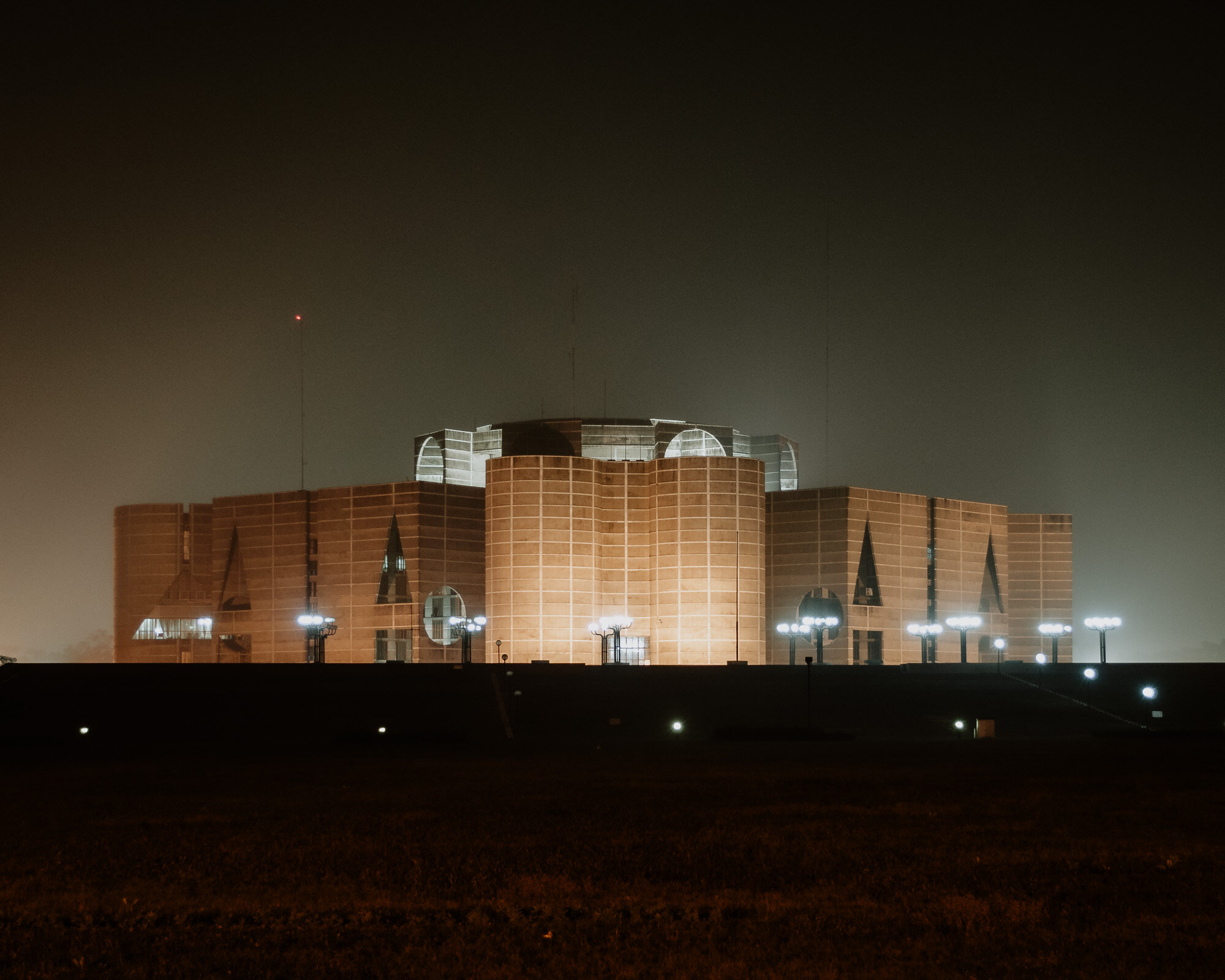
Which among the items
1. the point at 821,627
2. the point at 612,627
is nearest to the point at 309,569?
the point at 612,627

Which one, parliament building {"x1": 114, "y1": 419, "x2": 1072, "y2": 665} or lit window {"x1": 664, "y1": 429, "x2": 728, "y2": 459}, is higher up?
lit window {"x1": 664, "y1": 429, "x2": 728, "y2": 459}

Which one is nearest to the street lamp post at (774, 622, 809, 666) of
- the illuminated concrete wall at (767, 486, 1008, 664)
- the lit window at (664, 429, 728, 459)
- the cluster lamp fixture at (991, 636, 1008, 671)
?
the illuminated concrete wall at (767, 486, 1008, 664)

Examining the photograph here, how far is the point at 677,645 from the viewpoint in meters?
87.0

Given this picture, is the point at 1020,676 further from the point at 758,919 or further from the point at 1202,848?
the point at 758,919

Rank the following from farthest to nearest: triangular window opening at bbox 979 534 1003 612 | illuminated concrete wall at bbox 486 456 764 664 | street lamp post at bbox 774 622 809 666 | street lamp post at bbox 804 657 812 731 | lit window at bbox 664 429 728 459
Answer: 1. triangular window opening at bbox 979 534 1003 612
2. lit window at bbox 664 429 728 459
3. illuminated concrete wall at bbox 486 456 764 664
4. street lamp post at bbox 774 622 809 666
5. street lamp post at bbox 804 657 812 731

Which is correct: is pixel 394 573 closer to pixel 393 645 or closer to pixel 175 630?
pixel 393 645

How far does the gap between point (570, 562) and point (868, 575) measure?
1909cm

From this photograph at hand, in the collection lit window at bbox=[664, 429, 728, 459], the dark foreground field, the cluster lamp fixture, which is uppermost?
lit window at bbox=[664, 429, 728, 459]

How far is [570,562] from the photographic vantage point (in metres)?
86.9

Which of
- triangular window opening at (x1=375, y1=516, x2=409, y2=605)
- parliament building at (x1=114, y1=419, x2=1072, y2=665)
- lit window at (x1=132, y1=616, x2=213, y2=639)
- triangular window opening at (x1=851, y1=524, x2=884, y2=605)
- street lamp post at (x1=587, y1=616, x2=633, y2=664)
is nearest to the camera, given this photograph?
street lamp post at (x1=587, y1=616, x2=633, y2=664)

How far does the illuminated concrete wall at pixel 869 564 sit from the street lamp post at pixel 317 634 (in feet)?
89.1

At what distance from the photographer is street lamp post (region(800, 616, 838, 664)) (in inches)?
3172

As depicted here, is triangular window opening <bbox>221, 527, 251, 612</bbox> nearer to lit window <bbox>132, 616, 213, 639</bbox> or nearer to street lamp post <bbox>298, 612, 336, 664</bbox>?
lit window <bbox>132, 616, 213, 639</bbox>

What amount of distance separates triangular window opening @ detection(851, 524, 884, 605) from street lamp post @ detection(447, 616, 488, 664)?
23.9 meters
